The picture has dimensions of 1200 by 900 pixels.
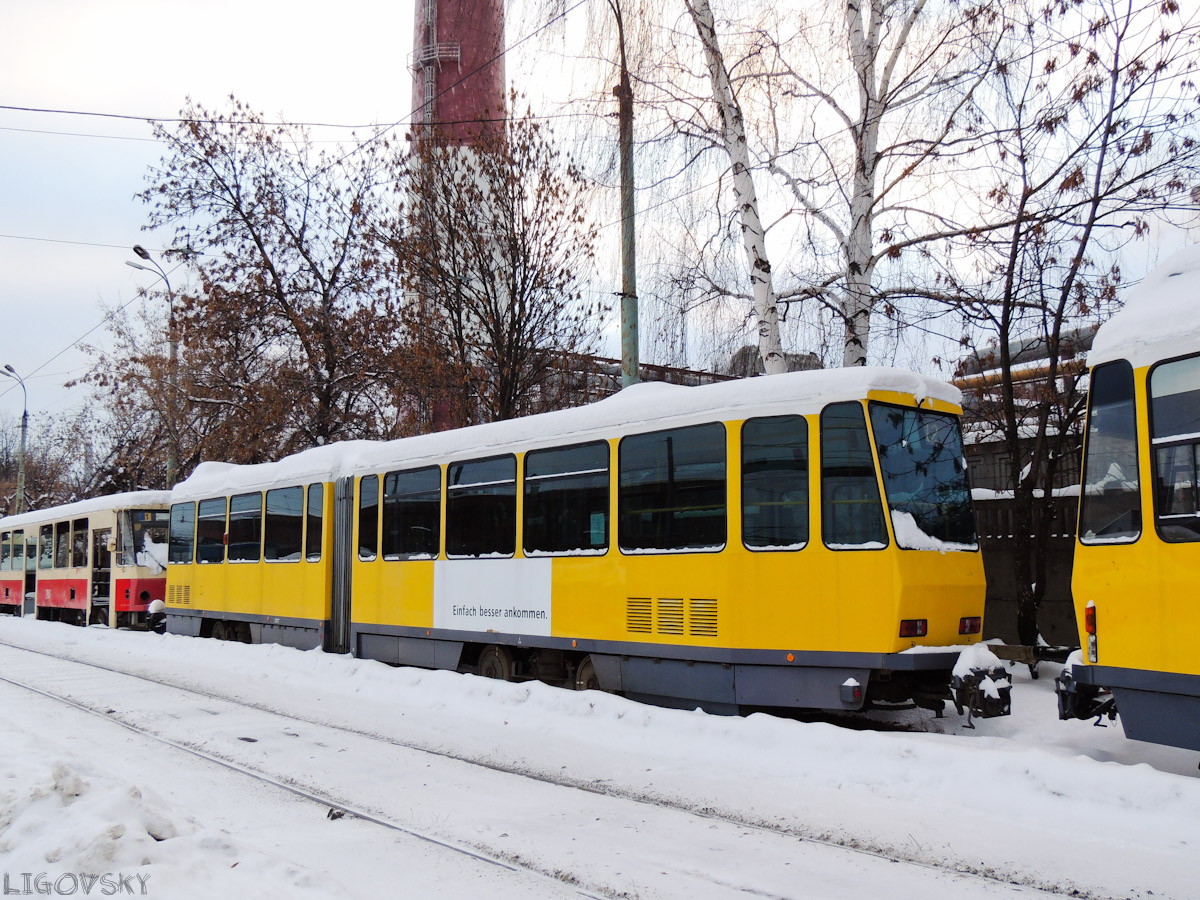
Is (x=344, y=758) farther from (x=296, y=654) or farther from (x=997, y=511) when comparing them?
(x=997, y=511)

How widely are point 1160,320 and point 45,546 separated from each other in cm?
2722

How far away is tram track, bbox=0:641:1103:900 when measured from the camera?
16.4ft

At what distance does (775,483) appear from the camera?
8906 mm

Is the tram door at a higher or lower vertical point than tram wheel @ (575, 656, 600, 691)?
higher

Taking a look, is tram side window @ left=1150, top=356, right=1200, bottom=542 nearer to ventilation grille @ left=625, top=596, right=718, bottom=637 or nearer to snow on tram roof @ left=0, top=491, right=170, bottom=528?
ventilation grille @ left=625, top=596, right=718, bottom=637

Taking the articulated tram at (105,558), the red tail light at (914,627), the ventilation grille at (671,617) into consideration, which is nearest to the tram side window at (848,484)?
the red tail light at (914,627)

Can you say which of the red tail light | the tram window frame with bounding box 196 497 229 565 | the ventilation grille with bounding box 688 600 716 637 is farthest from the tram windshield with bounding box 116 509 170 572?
the red tail light

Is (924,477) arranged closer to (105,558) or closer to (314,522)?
(314,522)

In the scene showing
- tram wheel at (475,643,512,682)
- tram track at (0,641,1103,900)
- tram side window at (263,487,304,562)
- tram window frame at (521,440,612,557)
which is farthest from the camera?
tram side window at (263,487,304,562)

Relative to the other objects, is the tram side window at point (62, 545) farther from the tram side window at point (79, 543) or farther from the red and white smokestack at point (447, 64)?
the red and white smokestack at point (447, 64)

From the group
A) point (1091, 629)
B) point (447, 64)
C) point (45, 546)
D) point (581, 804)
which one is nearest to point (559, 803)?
point (581, 804)

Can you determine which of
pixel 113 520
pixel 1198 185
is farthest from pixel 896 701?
pixel 113 520

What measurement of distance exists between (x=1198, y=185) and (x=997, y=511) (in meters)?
4.62

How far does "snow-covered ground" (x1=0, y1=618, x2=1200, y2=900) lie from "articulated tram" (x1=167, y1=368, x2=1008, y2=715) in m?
0.65
